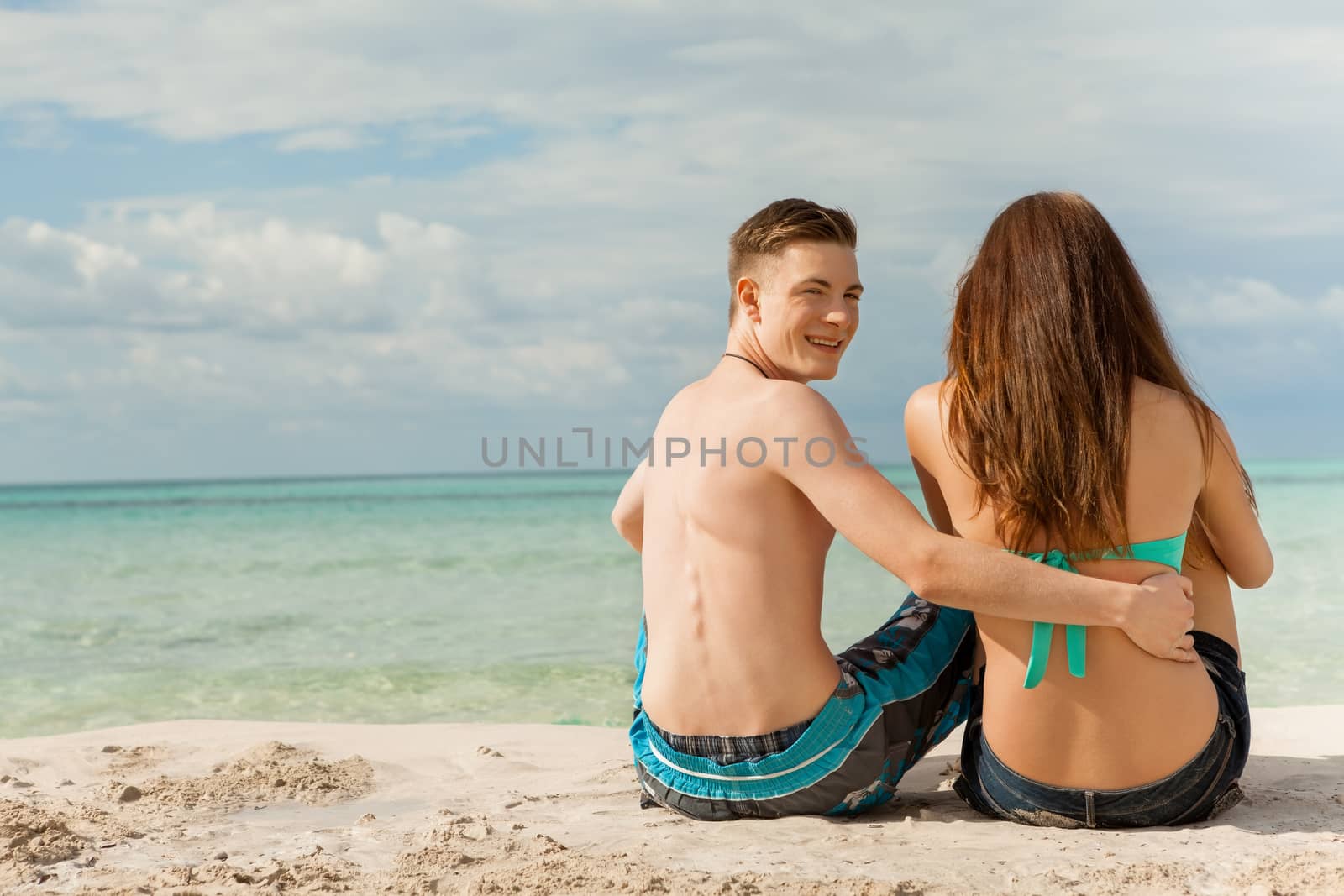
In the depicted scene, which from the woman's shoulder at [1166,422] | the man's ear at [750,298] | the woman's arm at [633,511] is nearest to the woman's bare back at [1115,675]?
the woman's shoulder at [1166,422]

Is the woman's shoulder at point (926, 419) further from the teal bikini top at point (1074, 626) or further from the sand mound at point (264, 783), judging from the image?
the sand mound at point (264, 783)

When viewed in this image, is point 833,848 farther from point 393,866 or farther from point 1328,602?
point 1328,602

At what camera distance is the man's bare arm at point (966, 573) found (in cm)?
244

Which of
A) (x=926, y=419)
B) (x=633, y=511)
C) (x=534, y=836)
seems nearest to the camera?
(x=926, y=419)

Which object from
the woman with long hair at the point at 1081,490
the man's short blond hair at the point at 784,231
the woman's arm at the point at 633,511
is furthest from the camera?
the woman's arm at the point at 633,511

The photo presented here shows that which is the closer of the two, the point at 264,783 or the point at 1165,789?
the point at 1165,789

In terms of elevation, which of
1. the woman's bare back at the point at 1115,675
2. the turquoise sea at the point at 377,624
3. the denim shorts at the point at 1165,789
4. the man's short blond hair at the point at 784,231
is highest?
the man's short blond hair at the point at 784,231

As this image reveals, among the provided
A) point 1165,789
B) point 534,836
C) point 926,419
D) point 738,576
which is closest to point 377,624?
point 534,836

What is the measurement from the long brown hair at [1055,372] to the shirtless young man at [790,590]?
16 cm

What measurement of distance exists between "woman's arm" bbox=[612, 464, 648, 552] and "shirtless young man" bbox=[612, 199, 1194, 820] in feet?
0.57

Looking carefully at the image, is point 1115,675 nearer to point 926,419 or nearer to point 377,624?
point 926,419

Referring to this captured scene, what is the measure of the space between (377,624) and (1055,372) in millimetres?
8648

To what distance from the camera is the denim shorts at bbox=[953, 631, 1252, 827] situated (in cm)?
265

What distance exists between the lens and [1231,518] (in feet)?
8.93
